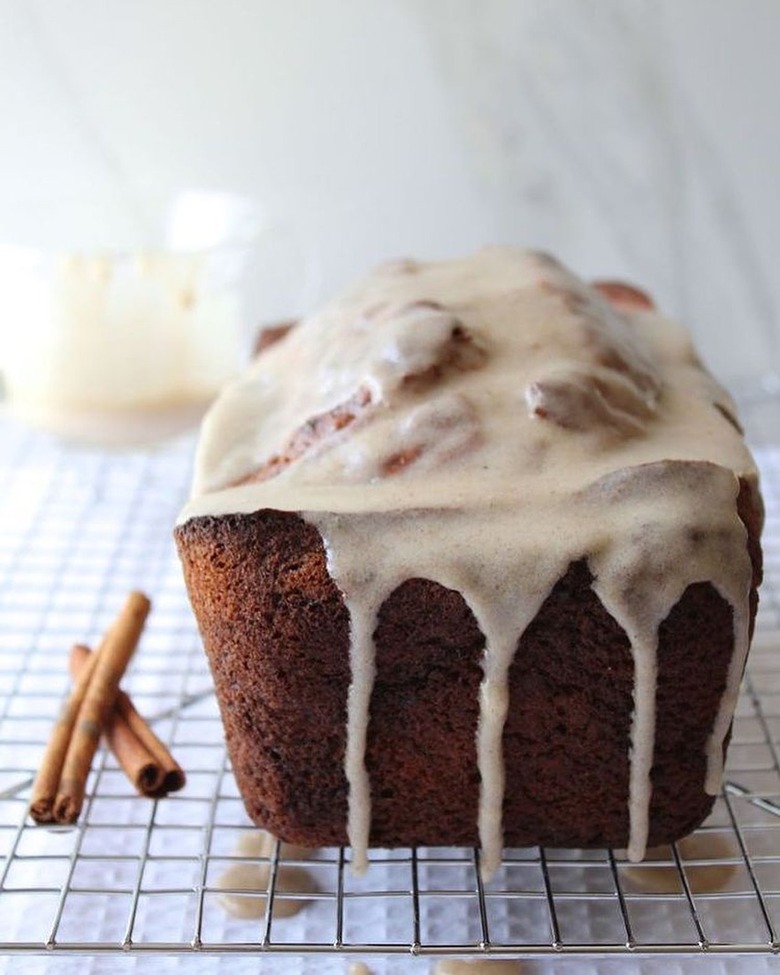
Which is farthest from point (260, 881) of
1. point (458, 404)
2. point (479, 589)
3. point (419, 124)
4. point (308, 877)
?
point (419, 124)

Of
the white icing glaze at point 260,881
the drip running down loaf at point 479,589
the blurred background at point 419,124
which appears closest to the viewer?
the drip running down loaf at point 479,589

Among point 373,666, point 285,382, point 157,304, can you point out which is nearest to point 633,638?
point 373,666

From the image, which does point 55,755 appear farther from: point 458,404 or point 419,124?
point 419,124

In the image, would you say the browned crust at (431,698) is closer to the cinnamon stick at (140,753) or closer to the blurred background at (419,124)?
the cinnamon stick at (140,753)

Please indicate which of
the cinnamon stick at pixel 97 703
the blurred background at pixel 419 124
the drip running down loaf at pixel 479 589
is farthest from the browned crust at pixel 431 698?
the blurred background at pixel 419 124

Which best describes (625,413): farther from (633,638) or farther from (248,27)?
(248,27)

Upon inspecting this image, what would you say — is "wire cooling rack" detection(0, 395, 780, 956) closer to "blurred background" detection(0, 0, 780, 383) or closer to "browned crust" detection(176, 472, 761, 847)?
"browned crust" detection(176, 472, 761, 847)
